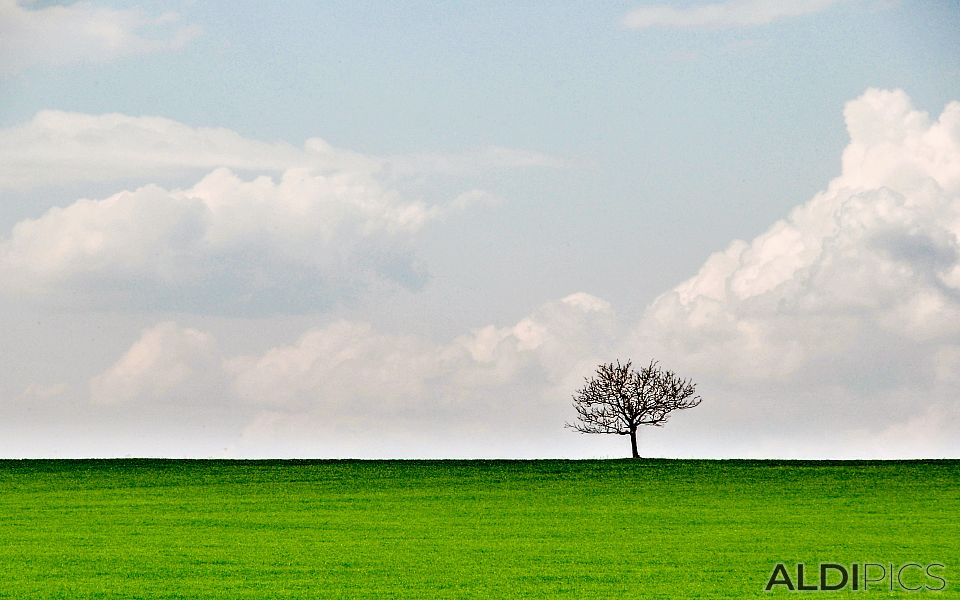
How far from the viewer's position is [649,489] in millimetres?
44438

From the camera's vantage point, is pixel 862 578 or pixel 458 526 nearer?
pixel 862 578

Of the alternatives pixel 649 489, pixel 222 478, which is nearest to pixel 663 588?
pixel 649 489

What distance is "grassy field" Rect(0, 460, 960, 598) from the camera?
21.4 meters

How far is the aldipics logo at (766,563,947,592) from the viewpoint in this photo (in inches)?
808

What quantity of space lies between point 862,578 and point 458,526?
486 inches

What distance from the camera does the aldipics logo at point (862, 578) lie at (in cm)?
2052

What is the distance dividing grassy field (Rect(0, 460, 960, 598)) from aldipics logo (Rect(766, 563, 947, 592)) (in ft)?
0.89

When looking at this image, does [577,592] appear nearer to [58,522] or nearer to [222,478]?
[58,522]

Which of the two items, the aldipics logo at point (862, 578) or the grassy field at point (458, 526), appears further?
the grassy field at point (458, 526)

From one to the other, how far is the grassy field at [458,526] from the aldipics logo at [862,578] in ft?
0.89

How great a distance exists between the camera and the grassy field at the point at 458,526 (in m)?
21.4

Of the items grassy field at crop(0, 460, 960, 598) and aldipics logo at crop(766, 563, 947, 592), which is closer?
aldipics logo at crop(766, 563, 947, 592)

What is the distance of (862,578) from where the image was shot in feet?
71.0

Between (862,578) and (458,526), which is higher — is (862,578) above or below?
below
